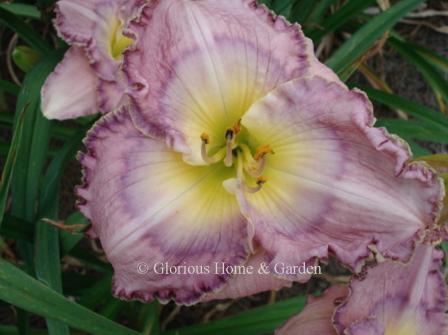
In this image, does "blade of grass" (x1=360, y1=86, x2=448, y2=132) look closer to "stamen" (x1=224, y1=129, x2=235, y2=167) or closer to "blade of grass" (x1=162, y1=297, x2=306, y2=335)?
"blade of grass" (x1=162, y1=297, x2=306, y2=335)

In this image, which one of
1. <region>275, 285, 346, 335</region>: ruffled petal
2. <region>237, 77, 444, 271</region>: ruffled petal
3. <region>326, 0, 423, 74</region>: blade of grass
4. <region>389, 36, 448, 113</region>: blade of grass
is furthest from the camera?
<region>389, 36, 448, 113</region>: blade of grass

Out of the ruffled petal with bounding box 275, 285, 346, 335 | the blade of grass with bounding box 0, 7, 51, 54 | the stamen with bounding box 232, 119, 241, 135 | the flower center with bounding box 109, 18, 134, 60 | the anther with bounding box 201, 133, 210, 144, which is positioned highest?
the stamen with bounding box 232, 119, 241, 135

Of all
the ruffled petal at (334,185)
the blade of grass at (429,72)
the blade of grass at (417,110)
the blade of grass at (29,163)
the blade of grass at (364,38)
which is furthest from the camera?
the blade of grass at (429,72)

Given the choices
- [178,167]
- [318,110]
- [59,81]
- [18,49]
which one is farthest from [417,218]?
[18,49]

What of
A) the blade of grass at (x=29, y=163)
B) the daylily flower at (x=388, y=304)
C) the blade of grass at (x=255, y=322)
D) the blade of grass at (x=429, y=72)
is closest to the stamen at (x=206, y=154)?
the daylily flower at (x=388, y=304)

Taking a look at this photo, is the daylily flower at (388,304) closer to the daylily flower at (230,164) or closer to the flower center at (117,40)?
the daylily flower at (230,164)

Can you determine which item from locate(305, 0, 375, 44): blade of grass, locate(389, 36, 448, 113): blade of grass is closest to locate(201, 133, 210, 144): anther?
locate(305, 0, 375, 44): blade of grass
